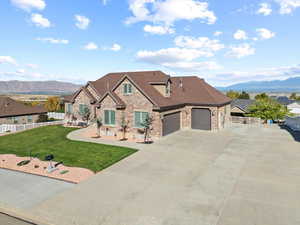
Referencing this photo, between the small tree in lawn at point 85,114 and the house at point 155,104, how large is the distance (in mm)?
408

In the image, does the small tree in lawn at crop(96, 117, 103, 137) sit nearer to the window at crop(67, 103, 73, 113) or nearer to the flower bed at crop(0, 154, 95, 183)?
the flower bed at crop(0, 154, 95, 183)

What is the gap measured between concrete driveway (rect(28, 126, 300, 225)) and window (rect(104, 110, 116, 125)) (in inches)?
318

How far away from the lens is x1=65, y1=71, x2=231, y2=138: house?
851 inches

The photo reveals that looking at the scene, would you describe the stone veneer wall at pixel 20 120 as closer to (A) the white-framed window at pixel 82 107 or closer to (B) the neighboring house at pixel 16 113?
(B) the neighboring house at pixel 16 113

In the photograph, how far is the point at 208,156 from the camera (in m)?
15.1

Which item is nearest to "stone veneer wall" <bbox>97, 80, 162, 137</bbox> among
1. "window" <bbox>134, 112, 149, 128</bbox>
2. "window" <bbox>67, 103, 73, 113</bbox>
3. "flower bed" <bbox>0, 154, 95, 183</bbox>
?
"window" <bbox>134, 112, 149, 128</bbox>

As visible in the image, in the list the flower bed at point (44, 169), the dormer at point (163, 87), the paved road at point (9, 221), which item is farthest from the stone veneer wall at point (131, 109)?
the paved road at point (9, 221)

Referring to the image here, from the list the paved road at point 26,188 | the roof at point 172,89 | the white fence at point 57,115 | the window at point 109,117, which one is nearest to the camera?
the paved road at point 26,188

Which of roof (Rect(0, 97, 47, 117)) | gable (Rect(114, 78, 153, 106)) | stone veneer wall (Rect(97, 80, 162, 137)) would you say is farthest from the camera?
roof (Rect(0, 97, 47, 117))

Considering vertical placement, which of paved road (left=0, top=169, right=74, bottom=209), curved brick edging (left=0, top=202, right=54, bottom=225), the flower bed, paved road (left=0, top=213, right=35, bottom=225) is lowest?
paved road (left=0, top=213, right=35, bottom=225)

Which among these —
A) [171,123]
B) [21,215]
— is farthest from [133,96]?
[21,215]

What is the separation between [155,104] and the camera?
20.6 metres

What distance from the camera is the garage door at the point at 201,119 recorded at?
25.0 metres

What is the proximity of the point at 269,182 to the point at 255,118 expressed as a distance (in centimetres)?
2117
